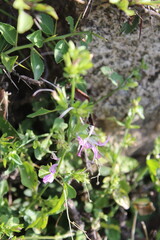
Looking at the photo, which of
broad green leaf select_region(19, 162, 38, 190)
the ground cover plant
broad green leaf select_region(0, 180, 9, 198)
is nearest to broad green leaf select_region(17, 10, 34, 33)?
the ground cover plant

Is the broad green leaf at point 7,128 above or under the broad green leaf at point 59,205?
above

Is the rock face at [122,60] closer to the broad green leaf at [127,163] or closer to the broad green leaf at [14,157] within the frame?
the broad green leaf at [127,163]

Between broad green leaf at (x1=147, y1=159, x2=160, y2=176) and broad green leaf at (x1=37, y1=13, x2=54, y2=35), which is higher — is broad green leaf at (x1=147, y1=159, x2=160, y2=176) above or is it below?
below

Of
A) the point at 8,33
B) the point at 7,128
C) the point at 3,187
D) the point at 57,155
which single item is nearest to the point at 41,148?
the point at 57,155

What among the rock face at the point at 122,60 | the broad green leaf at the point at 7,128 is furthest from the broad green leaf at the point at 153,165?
the broad green leaf at the point at 7,128

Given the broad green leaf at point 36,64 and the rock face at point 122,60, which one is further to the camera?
the rock face at point 122,60

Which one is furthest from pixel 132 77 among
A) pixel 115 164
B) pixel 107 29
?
pixel 115 164

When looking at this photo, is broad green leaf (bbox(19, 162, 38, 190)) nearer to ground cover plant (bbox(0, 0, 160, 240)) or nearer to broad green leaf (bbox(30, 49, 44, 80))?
ground cover plant (bbox(0, 0, 160, 240))
